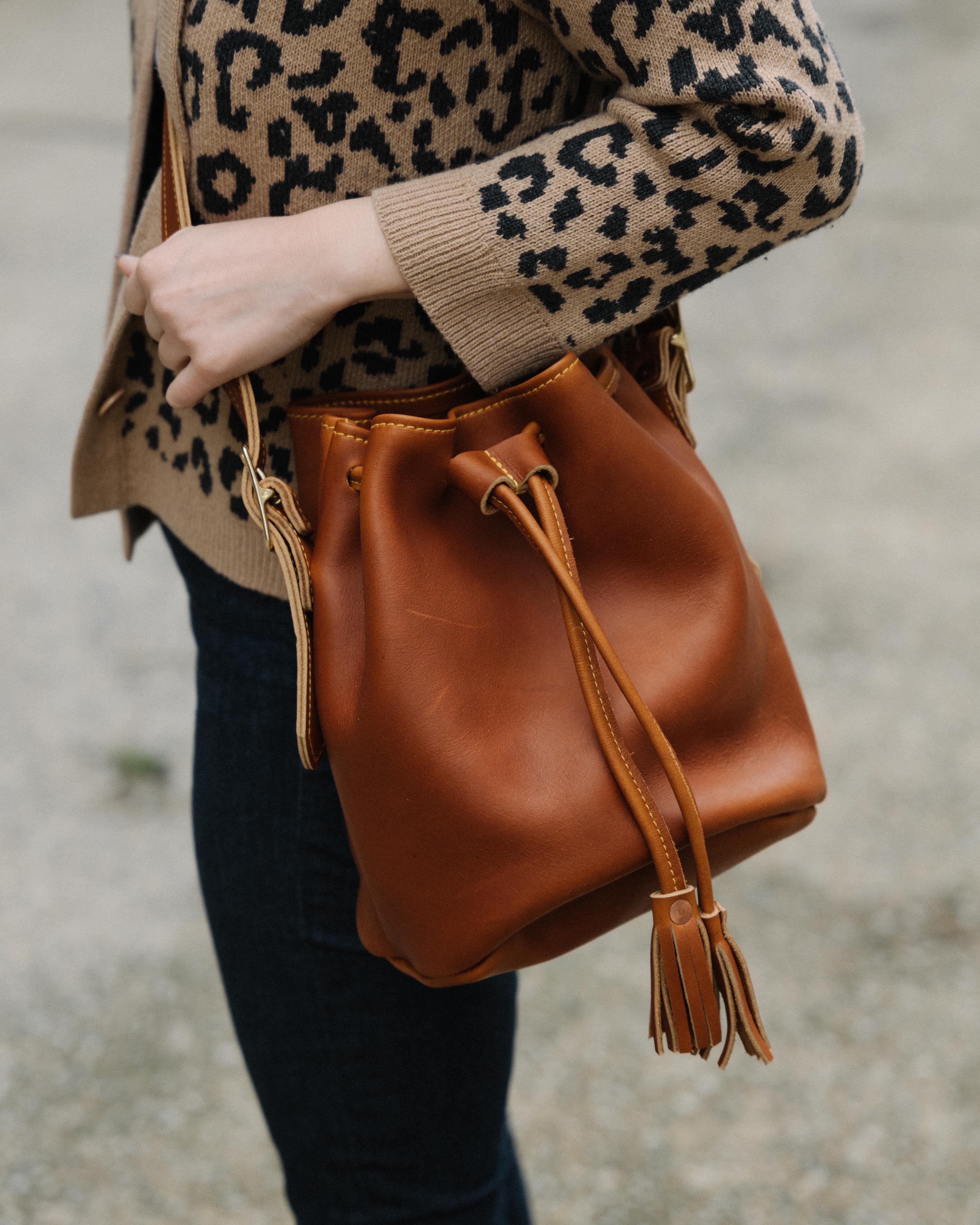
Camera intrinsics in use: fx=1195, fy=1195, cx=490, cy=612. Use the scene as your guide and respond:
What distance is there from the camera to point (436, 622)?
2.64 feet

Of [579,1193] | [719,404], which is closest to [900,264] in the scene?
[719,404]

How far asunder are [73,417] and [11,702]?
4.15ft

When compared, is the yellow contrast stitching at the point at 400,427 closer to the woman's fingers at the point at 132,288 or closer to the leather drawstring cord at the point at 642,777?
the leather drawstring cord at the point at 642,777

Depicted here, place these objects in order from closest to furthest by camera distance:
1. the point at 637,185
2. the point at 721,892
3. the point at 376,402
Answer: the point at 637,185 → the point at 376,402 → the point at 721,892

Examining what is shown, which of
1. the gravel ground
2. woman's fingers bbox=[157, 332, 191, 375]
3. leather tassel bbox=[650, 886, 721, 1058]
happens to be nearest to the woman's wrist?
woman's fingers bbox=[157, 332, 191, 375]

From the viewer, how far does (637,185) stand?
0.75 metres

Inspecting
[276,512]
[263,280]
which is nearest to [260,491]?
[276,512]

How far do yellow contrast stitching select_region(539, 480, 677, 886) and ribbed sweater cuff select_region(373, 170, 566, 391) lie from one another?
11 centimetres

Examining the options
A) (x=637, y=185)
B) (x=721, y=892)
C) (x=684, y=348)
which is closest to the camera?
(x=637, y=185)

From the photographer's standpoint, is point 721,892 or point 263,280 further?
point 721,892

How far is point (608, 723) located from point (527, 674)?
67 mm

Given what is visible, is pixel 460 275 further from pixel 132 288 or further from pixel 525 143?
pixel 132 288

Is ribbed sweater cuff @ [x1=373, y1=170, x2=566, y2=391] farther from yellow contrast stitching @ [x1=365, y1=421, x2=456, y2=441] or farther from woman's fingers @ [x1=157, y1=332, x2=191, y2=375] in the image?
woman's fingers @ [x1=157, y1=332, x2=191, y2=375]

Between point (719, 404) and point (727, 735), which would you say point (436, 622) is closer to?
point (727, 735)
